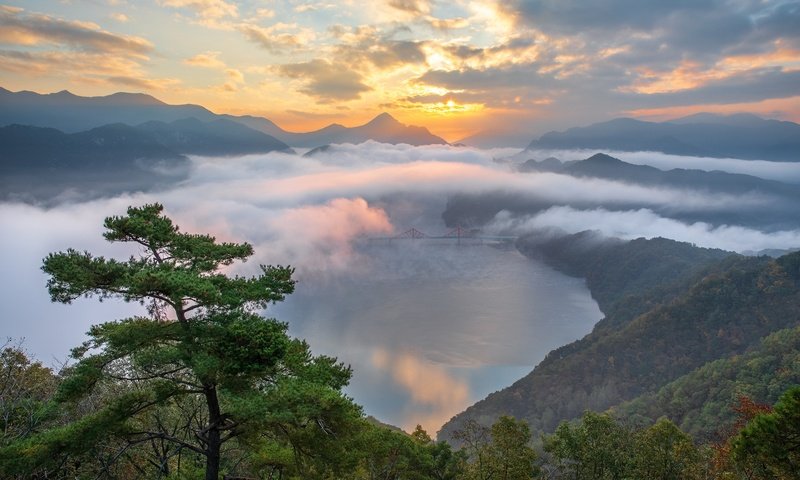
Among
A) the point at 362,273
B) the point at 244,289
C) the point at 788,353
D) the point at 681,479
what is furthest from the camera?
the point at 362,273

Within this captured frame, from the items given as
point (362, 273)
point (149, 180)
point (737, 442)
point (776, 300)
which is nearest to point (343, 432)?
point (737, 442)

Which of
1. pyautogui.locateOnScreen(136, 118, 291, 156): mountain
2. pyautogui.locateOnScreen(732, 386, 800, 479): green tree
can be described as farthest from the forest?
pyautogui.locateOnScreen(136, 118, 291, 156): mountain

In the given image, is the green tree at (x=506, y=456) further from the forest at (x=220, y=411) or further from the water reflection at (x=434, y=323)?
the water reflection at (x=434, y=323)

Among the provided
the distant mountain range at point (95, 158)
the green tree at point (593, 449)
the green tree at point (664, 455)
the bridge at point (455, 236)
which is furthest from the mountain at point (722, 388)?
the distant mountain range at point (95, 158)

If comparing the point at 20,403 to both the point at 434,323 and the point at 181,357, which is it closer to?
the point at 181,357

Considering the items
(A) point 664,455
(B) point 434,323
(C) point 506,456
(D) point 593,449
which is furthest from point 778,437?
(B) point 434,323

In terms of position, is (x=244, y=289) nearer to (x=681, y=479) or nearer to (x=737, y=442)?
(x=737, y=442)

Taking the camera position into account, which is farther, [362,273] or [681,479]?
[362,273]
